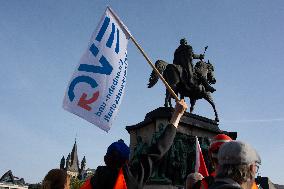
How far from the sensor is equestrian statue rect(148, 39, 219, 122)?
16531 millimetres

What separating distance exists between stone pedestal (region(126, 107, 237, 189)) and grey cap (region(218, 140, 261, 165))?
11.0 m

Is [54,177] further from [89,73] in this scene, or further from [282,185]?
[282,185]

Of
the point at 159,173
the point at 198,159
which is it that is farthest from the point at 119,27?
the point at 159,173

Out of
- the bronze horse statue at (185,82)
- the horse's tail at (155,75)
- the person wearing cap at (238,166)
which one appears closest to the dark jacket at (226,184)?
the person wearing cap at (238,166)

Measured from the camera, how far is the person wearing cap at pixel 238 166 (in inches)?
94.3

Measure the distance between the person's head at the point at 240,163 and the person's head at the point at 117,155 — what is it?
111cm

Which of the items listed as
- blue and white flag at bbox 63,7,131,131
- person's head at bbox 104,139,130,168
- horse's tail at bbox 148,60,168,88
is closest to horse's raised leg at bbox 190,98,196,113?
horse's tail at bbox 148,60,168,88

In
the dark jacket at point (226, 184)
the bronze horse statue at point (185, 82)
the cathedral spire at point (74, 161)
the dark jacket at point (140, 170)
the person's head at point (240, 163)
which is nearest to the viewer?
the dark jacket at point (226, 184)

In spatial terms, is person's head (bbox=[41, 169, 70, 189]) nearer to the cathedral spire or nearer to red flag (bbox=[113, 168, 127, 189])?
red flag (bbox=[113, 168, 127, 189])

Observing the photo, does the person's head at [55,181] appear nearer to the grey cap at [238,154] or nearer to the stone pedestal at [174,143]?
the grey cap at [238,154]

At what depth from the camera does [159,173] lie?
1386 centimetres

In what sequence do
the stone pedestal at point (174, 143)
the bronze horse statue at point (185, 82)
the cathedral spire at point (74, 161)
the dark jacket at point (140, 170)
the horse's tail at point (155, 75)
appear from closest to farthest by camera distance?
the dark jacket at point (140, 170) < the stone pedestal at point (174, 143) < the bronze horse statue at point (185, 82) < the horse's tail at point (155, 75) < the cathedral spire at point (74, 161)

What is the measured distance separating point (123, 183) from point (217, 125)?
43.7ft

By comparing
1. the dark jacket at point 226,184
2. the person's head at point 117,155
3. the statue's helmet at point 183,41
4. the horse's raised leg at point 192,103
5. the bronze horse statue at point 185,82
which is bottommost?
the dark jacket at point 226,184
